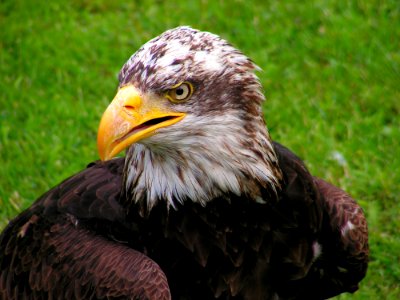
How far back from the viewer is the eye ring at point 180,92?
394 centimetres

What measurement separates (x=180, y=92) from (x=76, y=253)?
1.07m

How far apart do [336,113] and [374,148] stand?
53 centimetres

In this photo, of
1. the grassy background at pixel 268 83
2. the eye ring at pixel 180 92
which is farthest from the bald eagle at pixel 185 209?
the grassy background at pixel 268 83

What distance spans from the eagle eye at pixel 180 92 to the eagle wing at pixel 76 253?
2.71 ft

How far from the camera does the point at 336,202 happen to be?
4844 millimetres

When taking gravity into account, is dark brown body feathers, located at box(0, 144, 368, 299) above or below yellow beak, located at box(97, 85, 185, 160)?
below

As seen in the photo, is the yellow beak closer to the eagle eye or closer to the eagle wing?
the eagle eye

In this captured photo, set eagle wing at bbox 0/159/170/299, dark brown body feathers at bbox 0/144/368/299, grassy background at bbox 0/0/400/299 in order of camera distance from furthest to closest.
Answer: grassy background at bbox 0/0/400/299 → dark brown body feathers at bbox 0/144/368/299 → eagle wing at bbox 0/159/170/299

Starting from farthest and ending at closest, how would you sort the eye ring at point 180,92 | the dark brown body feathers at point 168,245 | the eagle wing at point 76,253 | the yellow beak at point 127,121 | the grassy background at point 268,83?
the grassy background at point 268,83 → the dark brown body feathers at point 168,245 → the eagle wing at point 76,253 → the eye ring at point 180,92 → the yellow beak at point 127,121

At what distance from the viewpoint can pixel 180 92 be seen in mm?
3965

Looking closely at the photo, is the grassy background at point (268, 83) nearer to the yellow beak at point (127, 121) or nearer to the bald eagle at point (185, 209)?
the bald eagle at point (185, 209)

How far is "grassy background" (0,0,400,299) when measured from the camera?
6.47 meters

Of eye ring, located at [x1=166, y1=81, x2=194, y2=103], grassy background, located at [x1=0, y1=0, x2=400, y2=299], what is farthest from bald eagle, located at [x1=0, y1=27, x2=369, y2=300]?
grassy background, located at [x1=0, y1=0, x2=400, y2=299]

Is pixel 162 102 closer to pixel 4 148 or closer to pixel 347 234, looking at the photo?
pixel 347 234
